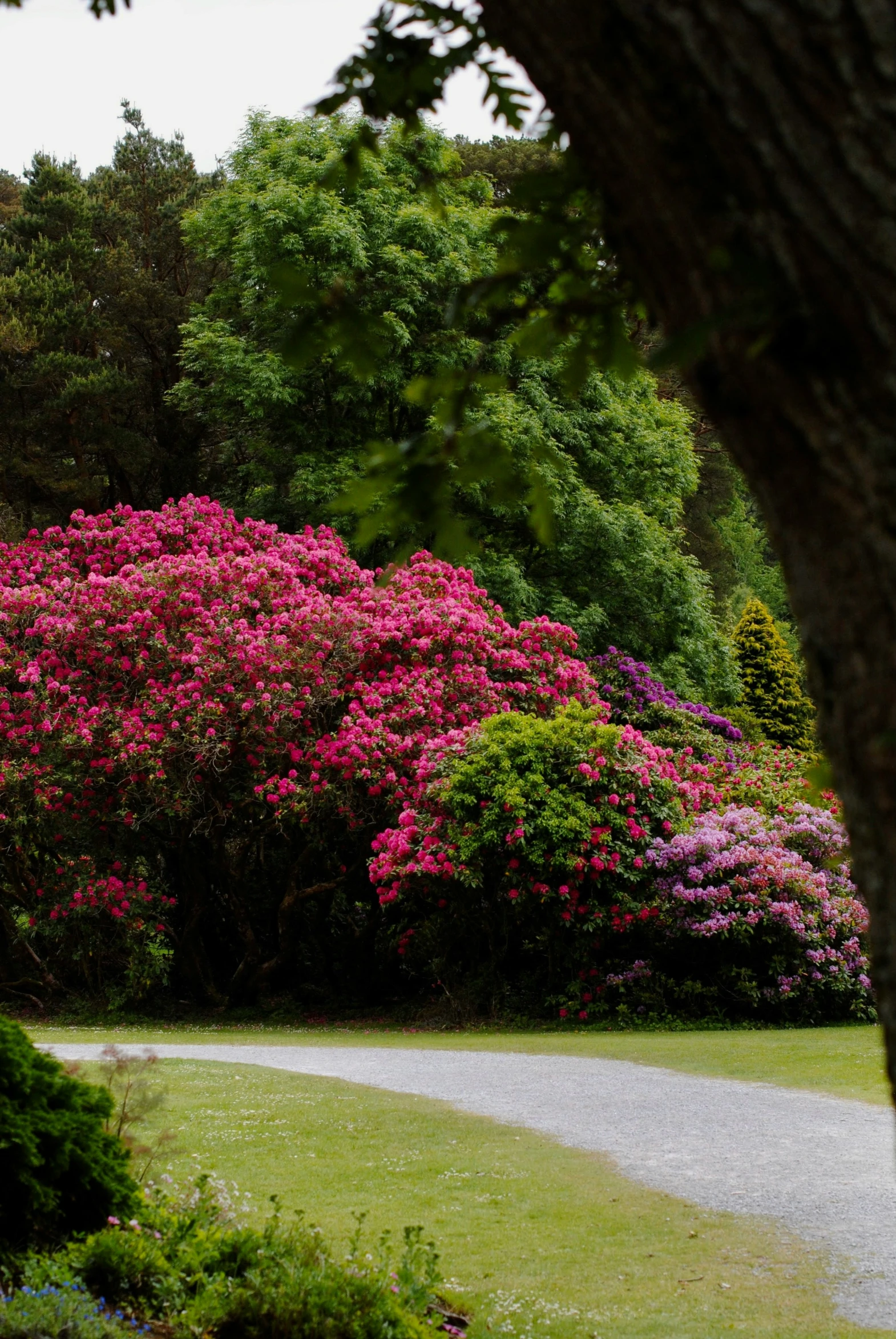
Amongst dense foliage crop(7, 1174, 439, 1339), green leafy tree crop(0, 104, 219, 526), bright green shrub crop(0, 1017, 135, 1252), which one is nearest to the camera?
dense foliage crop(7, 1174, 439, 1339)

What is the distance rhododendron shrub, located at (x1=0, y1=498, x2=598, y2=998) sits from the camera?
15031mm

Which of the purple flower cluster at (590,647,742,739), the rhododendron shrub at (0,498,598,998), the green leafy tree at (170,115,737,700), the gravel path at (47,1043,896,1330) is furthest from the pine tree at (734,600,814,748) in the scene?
the gravel path at (47,1043,896,1330)

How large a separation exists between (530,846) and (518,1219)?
7758 mm

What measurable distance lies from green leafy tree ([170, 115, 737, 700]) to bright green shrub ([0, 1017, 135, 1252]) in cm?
1540

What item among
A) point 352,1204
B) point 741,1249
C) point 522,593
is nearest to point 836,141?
point 741,1249

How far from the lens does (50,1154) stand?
4324 millimetres

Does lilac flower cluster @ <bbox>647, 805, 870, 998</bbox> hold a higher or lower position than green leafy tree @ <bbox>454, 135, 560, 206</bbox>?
lower

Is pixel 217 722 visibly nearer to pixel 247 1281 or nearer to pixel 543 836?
pixel 543 836

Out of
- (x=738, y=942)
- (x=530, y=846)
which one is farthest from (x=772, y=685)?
(x=530, y=846)

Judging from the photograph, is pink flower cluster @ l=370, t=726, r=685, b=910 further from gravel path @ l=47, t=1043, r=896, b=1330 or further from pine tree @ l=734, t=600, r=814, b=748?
pine tree @ l=734, t=600, r=814, b=748

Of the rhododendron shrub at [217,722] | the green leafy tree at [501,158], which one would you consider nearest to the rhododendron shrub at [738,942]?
the rhododendron shrub at [217,722]

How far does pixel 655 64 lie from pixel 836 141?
26 centimetres

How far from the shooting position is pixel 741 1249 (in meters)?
5.29

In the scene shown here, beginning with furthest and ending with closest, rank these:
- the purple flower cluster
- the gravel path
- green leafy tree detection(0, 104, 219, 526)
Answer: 1. green leafy tree detection(0, 104, 219, 526)
2. the purple flower cluster
3. the gravel path
